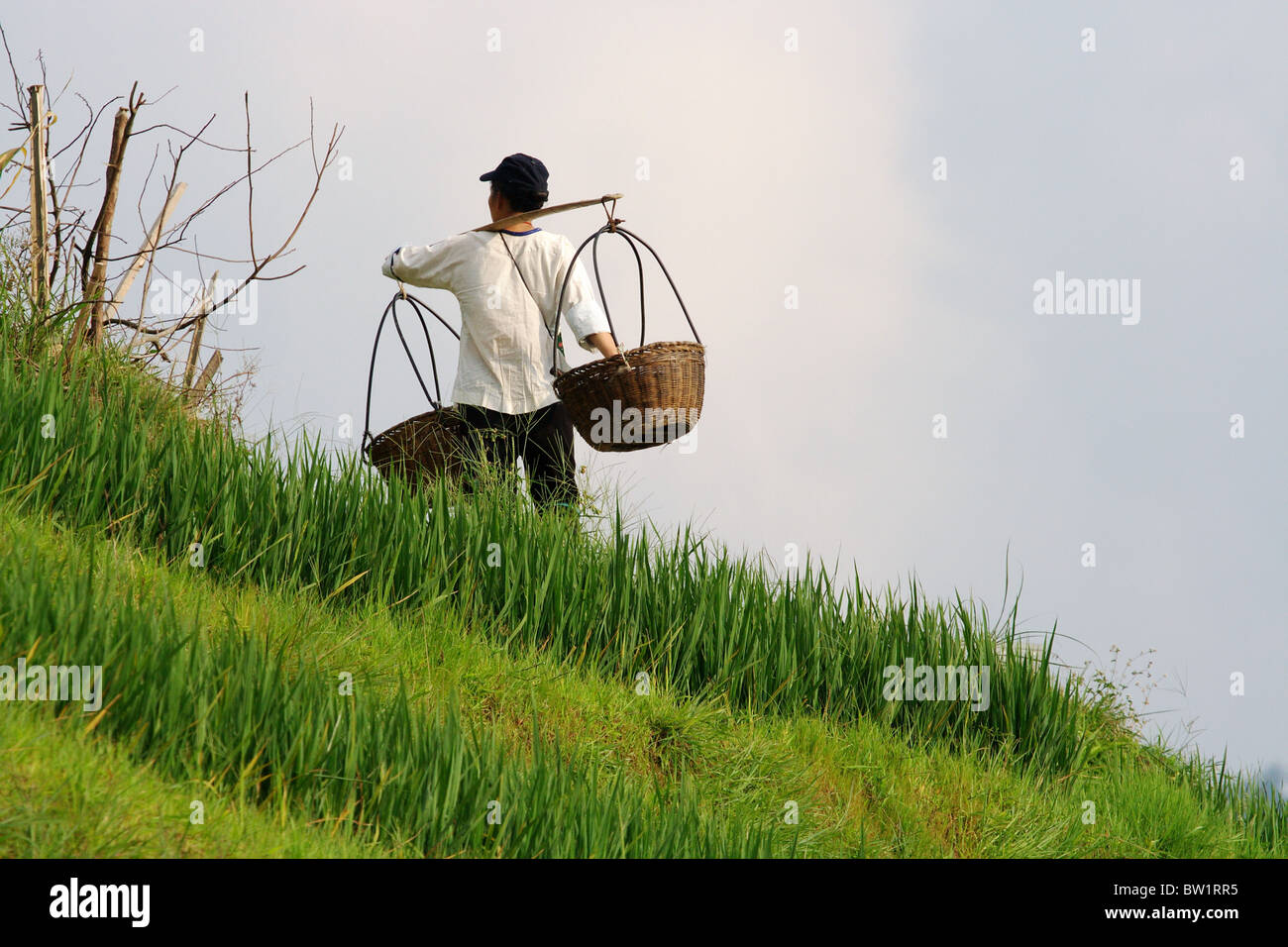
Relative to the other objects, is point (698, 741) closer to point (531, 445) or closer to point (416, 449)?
point (531, 445)

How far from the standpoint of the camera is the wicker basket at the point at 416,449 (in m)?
5.63

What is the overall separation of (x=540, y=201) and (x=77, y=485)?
239 centimetres

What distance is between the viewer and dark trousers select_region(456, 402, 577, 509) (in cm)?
535

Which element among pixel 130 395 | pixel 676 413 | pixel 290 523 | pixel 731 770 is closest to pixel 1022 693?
pixel 731 770

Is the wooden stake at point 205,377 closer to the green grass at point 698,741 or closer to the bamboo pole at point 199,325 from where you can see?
the bamboo pole at point 199,325

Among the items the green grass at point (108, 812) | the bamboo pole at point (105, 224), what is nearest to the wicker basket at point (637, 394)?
the green grass at point (108, 812)

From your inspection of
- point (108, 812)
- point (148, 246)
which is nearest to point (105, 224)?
point (148, 246)

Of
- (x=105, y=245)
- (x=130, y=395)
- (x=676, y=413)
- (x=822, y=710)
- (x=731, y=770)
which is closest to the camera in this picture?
(x=731, y=770)

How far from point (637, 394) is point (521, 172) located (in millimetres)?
1425
